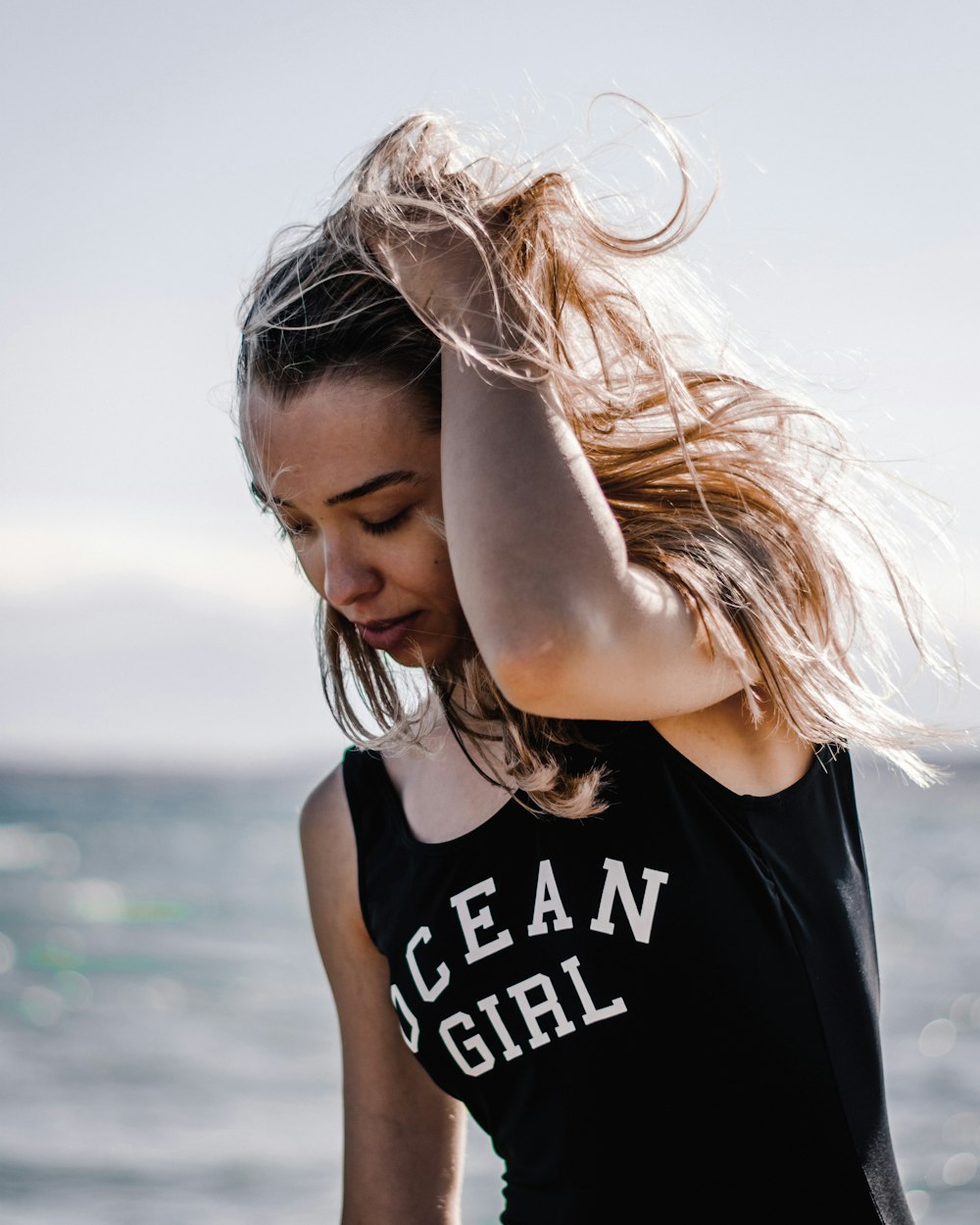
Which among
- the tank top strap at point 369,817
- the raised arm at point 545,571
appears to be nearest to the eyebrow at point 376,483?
the raised arm at point 545,571

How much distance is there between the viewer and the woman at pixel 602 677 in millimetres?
1429

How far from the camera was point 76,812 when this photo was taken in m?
26.6

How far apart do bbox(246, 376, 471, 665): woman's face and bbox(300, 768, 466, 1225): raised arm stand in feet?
1.62

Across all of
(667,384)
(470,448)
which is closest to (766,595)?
(667,384)

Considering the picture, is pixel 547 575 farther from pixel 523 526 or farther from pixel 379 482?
pixel 379 482

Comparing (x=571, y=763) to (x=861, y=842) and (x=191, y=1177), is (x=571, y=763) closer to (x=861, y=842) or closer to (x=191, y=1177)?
(x=861, y=842)

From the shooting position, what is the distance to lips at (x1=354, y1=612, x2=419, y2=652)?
5.37ft

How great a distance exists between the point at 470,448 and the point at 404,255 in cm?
31

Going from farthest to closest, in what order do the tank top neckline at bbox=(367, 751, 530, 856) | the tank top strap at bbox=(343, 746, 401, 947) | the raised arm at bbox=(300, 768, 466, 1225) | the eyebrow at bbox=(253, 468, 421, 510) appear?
the raised arm at bbox=(300, 768, 466, 1225)
the tank top strap at bbox=(343, 746, 401, 947)
the tank top neckline at bbox=(367, 751, 530, 856)
the eyebrow at bbox=(253, 468, 421, 510)

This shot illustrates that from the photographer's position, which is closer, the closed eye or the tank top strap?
the closed eye

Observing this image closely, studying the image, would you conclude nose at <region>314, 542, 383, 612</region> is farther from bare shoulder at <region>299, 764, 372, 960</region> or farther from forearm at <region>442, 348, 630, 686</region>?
bare shoulder at <region>299, 764, 372, 960</region>

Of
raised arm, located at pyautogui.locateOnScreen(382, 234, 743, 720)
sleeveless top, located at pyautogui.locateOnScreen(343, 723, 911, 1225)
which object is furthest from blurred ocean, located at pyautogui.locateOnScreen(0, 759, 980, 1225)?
raised arm, located at pyautogui.locateOnScreen(382, 234, 743, 720)

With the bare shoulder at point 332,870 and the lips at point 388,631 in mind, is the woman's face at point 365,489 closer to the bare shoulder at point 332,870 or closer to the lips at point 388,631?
the lips at point 388,631

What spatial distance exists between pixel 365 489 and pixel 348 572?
0.11 metres
